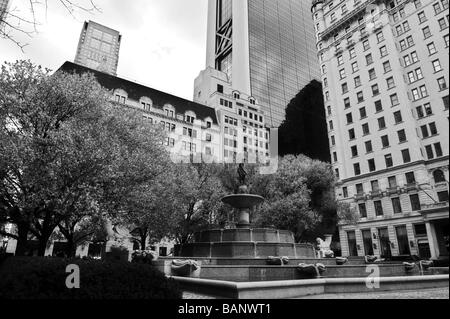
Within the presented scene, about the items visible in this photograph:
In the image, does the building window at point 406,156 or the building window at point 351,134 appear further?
the building window at point 351,134

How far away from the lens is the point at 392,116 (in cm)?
423

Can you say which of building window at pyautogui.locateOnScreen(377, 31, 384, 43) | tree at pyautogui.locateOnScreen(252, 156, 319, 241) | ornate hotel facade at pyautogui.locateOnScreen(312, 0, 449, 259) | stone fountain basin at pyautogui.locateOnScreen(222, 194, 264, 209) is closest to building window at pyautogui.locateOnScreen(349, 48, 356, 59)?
ornate hotel facade at pyautogui.locateOnScreen(312, 0, 449, 259)

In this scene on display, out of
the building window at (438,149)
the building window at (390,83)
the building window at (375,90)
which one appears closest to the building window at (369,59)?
the building window at (375,90)

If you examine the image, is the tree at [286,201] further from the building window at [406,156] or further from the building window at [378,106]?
the building window at [406,156]

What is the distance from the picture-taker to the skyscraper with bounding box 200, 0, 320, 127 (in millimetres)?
105500

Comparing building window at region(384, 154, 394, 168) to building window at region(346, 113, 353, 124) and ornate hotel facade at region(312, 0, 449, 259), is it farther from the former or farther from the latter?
building window at region(346, 113, 353, 124)

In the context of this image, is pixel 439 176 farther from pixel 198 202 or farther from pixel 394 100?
pixel 198 202

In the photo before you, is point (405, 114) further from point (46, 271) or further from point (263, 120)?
point (263, 120)

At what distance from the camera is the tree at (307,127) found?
32.5 ft

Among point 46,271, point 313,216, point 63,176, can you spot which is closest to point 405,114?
point 46,271

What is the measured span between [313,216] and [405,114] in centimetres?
3161

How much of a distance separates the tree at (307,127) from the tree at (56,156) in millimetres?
12747

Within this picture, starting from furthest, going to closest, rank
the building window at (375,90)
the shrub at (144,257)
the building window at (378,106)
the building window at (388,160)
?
the shrub at (144,257) < the building window at (375,90) < the building window at (378,106) < the building window at (388,160)

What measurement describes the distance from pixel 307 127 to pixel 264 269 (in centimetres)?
1382
